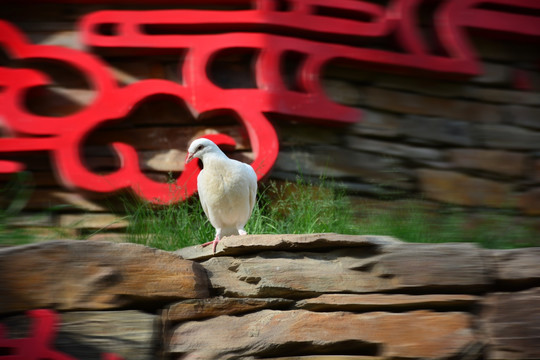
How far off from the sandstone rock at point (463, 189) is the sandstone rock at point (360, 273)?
142 cm

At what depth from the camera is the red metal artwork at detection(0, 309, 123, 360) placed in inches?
94.8

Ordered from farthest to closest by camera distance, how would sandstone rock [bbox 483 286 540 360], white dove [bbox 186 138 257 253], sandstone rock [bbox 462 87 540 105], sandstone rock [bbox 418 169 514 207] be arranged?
sandstone rock [bbox 462 87 540 105]
sandstone rock [bbox 418 169 514 207]
white dove [bbox 186 138 257 253]
sandstone rock [bbox 483 286 540 360]

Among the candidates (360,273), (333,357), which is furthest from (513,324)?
(333,357)

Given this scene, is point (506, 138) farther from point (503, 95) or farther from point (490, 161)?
point (503, 95)

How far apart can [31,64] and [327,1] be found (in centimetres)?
197

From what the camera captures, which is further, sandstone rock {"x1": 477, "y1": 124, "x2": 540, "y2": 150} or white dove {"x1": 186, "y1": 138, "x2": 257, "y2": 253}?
sandstone rock {"x1": 477, "y1": 124, "x2": 540, "y2": 150}

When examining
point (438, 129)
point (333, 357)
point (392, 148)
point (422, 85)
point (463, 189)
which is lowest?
point (333, 357)

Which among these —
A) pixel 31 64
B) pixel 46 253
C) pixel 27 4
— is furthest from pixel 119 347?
pixel 27 4

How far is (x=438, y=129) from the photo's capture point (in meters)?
4.31

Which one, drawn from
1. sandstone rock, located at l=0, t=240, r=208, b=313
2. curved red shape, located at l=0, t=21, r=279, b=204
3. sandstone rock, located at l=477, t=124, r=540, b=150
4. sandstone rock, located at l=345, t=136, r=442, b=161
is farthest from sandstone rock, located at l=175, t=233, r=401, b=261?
sandstone rock, located at l=477, t=124, r=540, b=150

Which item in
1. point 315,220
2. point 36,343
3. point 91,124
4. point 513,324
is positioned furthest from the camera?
point 91,124

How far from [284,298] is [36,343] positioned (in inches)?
40.2

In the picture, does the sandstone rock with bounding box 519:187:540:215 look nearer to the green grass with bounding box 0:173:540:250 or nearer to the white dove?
the green grass with bounding box 0:173:540:250

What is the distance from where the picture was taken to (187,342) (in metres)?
2.60
